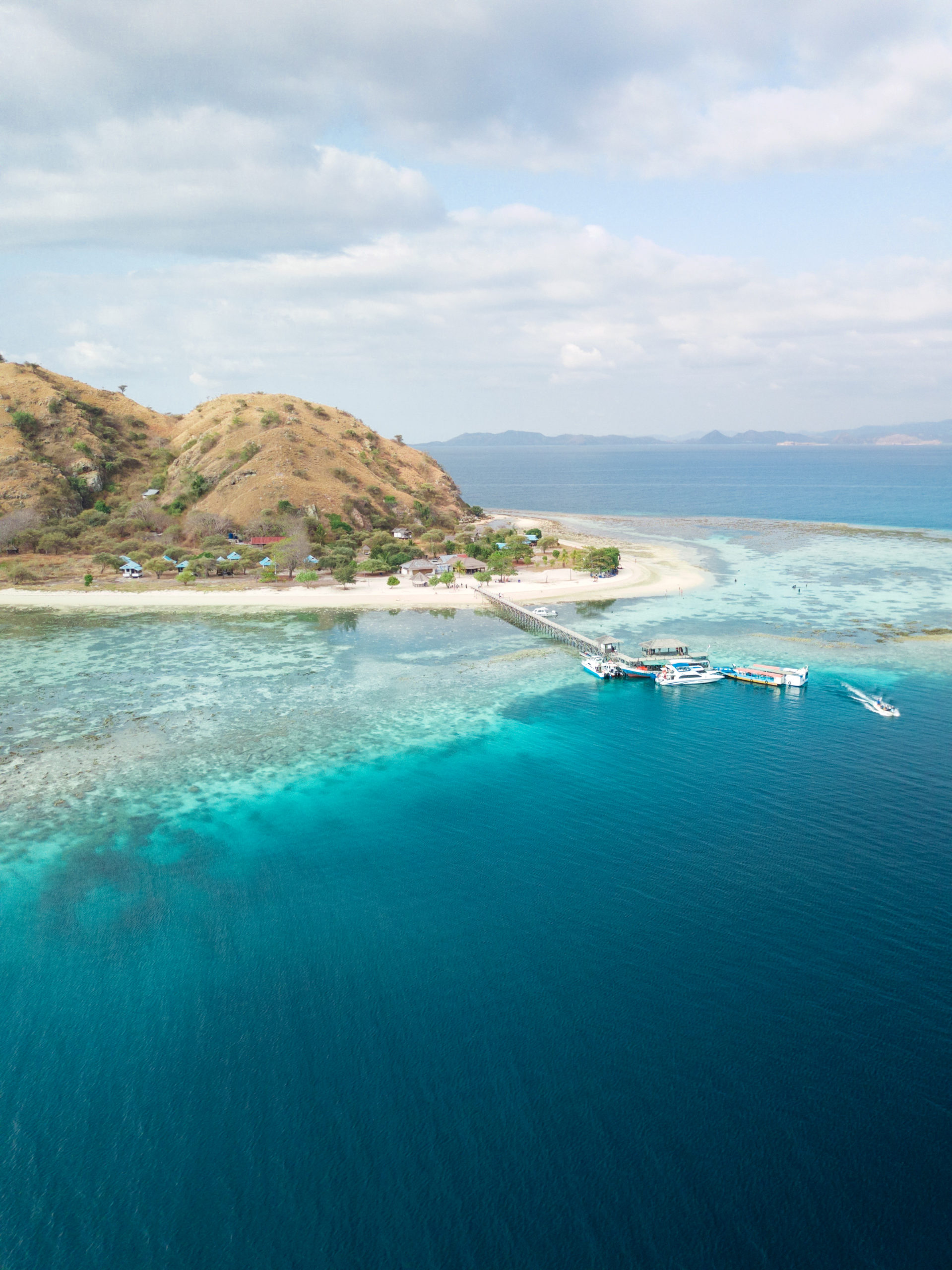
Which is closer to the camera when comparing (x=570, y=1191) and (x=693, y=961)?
(x=570, y=1191)

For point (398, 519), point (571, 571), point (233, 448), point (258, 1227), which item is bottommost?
point (258, 1227)

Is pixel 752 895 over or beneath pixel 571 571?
beneath

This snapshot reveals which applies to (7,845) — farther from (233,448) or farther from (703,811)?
(233,448)

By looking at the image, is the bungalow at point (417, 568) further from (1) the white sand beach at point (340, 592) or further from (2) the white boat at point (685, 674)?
(2) the white boat at point (685, 674)

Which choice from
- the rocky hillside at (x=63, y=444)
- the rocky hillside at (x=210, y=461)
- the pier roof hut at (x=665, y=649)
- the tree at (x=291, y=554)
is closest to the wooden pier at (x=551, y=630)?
the pier roof hut at (x=665, y=649)

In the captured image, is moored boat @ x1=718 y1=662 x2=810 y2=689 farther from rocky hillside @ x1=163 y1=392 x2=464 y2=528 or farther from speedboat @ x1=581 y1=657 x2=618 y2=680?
rocky hillside @ x1=163 y1=392 x2=464 y2=528

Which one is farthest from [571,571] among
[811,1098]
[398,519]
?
[811,1098]

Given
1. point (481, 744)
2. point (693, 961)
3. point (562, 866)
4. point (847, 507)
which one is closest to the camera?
point (693, 961)
